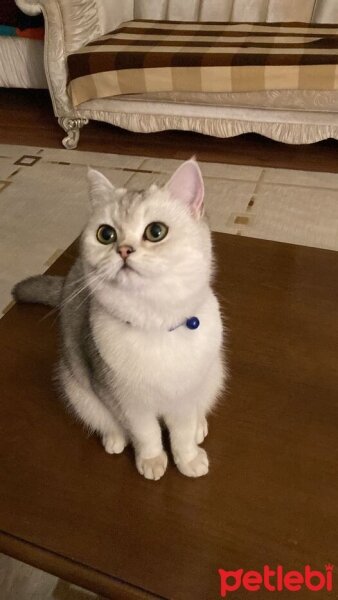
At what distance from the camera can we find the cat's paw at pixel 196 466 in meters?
0.71

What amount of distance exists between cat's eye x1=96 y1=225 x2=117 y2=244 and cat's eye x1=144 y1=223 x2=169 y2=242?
0.05 m

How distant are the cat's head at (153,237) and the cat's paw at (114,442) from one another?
284 millimetres

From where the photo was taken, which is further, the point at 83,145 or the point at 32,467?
the point at 83,145

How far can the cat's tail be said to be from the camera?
38.8 inches

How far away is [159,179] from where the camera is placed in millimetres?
1615

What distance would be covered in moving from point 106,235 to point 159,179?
3.30 ft

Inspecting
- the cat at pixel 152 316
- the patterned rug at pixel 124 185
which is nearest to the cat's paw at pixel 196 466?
the cat at pixel 152 316

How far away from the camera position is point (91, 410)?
32.0 inches

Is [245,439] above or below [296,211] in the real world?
above

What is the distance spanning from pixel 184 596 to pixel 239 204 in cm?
152

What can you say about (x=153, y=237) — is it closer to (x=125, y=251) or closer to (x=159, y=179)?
(x=125, y=251)

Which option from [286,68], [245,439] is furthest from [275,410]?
[286,68]

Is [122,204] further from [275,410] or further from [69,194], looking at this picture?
[69,194]

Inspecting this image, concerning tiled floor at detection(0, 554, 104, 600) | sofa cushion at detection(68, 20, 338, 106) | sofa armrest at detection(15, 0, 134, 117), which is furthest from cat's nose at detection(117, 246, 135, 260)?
sofa armrest at detection(15, 0, 134, 117)
